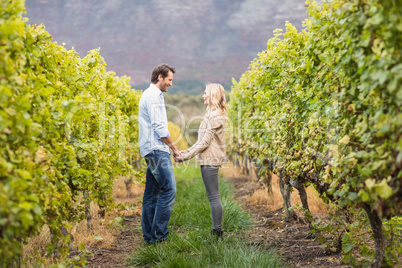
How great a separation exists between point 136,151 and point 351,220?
5.89 metres

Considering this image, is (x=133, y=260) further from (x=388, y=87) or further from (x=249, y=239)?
(x=388, y=87)

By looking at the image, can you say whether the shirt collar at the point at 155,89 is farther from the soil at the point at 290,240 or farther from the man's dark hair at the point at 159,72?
the soil at the point at 290,240

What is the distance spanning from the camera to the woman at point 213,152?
461cm

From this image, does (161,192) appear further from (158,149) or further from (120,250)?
(120,250)

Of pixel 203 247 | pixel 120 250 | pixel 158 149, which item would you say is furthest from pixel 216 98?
pixel 120 250

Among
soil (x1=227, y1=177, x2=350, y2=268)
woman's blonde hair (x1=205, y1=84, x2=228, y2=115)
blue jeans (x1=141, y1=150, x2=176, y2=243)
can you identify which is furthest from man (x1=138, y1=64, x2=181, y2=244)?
soil (x1=227, y1=177, x2=350, y2=268)

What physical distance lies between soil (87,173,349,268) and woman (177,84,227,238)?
64 cm

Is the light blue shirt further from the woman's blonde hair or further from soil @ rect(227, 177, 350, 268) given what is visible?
soil @ rect(227, 177, 350, 268)

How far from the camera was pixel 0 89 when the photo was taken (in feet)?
6.50

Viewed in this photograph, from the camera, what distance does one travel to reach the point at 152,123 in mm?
4695

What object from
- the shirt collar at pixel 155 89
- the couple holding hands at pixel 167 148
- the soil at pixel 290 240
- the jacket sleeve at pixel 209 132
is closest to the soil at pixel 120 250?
the couple holding hands at pixel 167 148

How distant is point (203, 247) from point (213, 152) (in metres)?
1.13

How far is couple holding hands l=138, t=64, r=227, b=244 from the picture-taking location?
462 cm

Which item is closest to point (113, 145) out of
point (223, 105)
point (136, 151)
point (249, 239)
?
point (223, 105)
